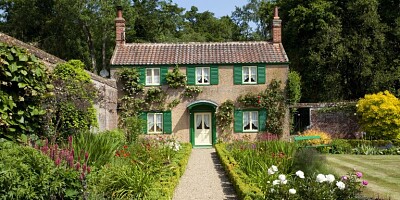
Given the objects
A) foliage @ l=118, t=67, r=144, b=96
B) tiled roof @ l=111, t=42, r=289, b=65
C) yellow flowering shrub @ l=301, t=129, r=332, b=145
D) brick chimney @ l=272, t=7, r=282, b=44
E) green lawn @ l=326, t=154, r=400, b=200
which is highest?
brick chimney @ l=272, t=7, r=282, b=44

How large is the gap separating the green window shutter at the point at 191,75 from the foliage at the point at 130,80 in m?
2.46

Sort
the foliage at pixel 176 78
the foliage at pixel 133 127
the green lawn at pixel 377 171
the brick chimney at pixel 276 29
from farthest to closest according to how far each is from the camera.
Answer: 1. the brick chimney at pixel 276 29
2. the foliage at pixel 176 78
3. the foliage at pixel 133 127
4. the green lawn at pixel 377 171

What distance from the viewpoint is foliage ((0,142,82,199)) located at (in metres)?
5.70

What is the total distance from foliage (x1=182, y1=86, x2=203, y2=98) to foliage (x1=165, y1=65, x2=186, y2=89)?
13.2 inches

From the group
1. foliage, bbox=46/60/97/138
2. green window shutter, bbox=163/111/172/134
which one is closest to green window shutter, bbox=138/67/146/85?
green window shutter, bbox=163/111/172/134

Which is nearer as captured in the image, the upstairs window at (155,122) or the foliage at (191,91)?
the foliage at (191,91)

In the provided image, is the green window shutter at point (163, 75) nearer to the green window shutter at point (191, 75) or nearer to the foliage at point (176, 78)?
the foliage at point (176, 78)

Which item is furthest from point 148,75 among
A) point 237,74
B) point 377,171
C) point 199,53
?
point 377,171

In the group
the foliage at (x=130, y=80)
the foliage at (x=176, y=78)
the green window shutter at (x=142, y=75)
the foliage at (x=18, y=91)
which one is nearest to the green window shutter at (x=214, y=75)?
the foliage at (x=176, y=78)

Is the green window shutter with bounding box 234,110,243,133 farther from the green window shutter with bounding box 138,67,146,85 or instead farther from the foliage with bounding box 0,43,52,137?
the foliage with bounding box 0,43,52,137

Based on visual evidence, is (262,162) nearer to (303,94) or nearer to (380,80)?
(380,80)

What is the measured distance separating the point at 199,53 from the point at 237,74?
97.1 inches

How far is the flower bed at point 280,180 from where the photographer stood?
6902 millimetres

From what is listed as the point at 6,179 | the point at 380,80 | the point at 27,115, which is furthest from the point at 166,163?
the point at 380,80
